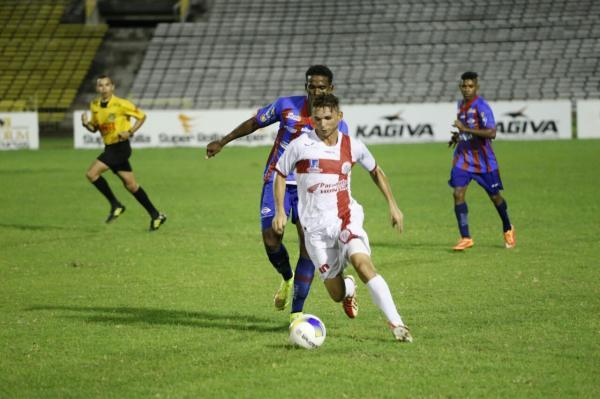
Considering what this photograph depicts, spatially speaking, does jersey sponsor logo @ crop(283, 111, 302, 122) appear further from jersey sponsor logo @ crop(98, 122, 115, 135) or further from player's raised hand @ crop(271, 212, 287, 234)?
jersey sponsor logo @ crop(98, 122, 115, 135)

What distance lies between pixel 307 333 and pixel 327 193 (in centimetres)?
101

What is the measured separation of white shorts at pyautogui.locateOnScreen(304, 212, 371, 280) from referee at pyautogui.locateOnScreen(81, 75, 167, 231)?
8.77m

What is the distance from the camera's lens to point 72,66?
4897 cm

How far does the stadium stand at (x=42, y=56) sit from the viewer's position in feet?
154

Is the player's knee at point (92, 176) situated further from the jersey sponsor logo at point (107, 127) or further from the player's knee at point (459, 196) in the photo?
the player's knee at point (459, 196)

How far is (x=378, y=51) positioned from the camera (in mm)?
46406

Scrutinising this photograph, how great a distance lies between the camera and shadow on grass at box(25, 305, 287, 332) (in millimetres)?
8367

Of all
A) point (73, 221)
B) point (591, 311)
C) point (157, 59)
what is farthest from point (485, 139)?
point (157, 59)

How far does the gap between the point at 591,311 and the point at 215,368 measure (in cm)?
341

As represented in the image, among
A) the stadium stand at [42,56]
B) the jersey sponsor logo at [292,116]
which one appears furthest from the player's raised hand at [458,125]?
the stadium stand at [42,56]

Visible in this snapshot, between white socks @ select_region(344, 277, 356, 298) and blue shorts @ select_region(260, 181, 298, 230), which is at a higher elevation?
blue shorts @ select_region(260, 181, 298, 230)

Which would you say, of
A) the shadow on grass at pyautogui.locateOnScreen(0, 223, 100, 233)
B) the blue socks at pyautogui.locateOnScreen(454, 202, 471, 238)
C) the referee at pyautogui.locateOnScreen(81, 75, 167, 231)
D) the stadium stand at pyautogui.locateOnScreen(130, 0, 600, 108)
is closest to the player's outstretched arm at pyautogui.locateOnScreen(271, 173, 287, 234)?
the blue socks at pyautogui.locateOnScreen(454, 202, 471, 238)

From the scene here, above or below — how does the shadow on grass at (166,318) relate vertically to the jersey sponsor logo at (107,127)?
below

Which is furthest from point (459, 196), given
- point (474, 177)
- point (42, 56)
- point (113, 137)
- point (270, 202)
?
point (42, 56)
